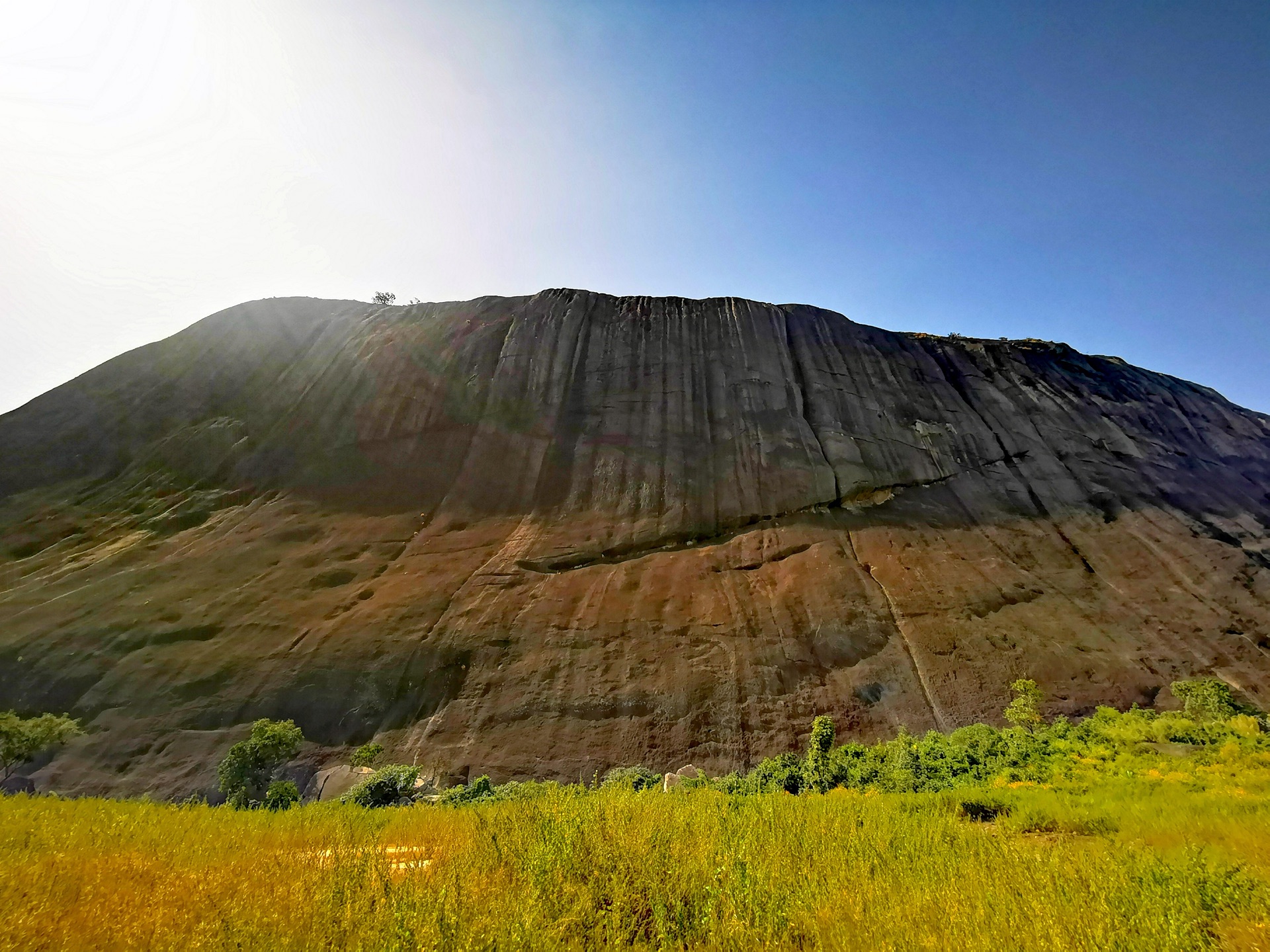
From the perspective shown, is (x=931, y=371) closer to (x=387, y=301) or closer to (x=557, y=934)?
(x=557, y=934)

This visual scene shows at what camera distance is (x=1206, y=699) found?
1681cm

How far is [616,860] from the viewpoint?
4113 millimetres

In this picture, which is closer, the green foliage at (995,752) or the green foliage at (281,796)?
the green foliage at (995,752)

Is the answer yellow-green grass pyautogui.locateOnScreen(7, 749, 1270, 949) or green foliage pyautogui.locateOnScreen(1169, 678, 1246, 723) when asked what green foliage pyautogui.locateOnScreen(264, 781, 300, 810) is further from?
green foliage pyautogui.locateOnScreen(1169, 678, 1246, 723)

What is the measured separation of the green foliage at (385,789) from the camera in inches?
515

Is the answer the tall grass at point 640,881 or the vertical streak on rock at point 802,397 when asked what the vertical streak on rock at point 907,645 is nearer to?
the vertical streak on rock at point 802,397

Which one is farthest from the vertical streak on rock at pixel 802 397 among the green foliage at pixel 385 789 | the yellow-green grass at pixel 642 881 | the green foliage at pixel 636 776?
the yellow-green grass at pixel 642 881

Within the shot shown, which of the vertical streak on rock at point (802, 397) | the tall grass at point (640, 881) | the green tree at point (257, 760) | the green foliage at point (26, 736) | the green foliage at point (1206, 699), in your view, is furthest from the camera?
the vertical streak on rock at point (802, 397)

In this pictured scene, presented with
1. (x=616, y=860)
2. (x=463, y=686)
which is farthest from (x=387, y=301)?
(x=616, y=860)

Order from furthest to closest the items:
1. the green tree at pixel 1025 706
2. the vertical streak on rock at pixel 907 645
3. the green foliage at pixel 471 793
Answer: the vertical streak on rock at pixel 907 645 < the green tree at pixel 1025 706 < the green foliage at pixel 471 793

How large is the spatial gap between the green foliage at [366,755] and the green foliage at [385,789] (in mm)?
956

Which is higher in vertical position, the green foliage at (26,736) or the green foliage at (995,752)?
the green foliage at (995,752)

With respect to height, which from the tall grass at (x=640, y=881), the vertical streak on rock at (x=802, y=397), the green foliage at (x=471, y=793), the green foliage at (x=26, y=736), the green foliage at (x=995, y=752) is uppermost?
the vertical streak on rock at (x=802, y=397)

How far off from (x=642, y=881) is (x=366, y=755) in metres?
14.6
